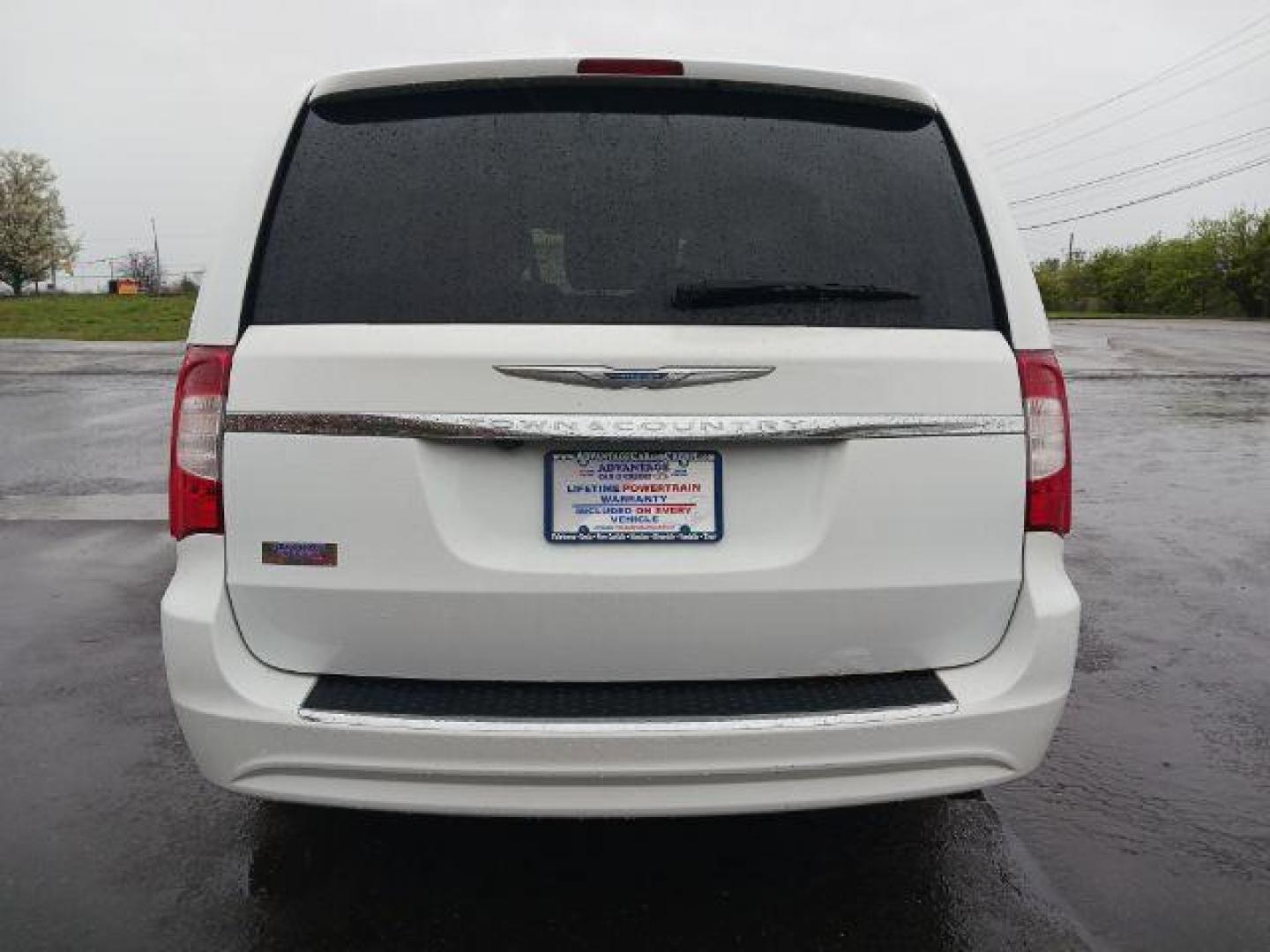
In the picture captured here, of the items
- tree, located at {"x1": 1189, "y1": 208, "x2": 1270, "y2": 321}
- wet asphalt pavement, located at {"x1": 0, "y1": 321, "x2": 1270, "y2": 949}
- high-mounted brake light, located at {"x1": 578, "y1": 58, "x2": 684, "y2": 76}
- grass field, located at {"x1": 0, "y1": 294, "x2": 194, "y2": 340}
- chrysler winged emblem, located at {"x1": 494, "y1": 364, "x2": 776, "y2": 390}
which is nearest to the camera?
chrysler winged emblem, located at {"x1": 494, "y1": 364, "x2": 776, "y2": 390}

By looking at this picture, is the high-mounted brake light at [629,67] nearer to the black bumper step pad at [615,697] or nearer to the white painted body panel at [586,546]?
the white painted body panel at [586,546]

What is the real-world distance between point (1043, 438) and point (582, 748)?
1.18m

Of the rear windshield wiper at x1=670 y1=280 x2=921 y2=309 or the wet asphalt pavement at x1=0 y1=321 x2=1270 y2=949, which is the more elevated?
the rear windshield wiper at x1=670 y1=280 x2=921 y2=309

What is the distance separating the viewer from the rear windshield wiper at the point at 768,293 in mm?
2352

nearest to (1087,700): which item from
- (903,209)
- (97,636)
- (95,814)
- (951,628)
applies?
(951,628)

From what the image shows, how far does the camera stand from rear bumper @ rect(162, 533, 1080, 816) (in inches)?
88.3

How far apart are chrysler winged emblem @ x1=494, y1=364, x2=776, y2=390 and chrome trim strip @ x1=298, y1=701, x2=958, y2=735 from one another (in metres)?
0.66

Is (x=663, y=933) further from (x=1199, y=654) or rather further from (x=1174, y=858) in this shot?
(x=1199, y=654)

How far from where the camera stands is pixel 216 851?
3021 mm

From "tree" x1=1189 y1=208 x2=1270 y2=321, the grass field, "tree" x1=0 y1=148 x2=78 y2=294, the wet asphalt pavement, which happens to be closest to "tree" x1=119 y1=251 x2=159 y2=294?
"tree" x1=0 y1=148 x2=78 y2=294

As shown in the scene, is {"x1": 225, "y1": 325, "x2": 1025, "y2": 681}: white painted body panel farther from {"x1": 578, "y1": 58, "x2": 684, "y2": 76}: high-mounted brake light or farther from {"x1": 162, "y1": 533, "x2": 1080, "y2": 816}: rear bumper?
{"x1": 578, "y1": 58, "x2": 684, "y2": 76}: high-mounted brake light

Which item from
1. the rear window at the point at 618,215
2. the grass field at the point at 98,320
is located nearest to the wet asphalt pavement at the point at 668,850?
the rear window at the point at 618,215

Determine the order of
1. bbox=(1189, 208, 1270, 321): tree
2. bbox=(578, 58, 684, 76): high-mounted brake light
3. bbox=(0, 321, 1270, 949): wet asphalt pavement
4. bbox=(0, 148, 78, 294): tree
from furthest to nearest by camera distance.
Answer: bbox=(0, 148, 78, 294): tree
bbox=(1189, 208, 1270, 321): tree
bbox=(0, 321, 1270, 949): wet asphalt pavement
bbox=(578, 58, 684, 76): high-mounted brake light

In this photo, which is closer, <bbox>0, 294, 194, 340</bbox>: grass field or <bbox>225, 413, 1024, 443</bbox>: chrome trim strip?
<bbox>225, 413, 1024, 443</bbox>: chrome trim strip
